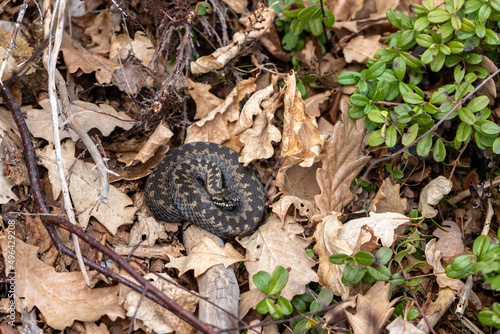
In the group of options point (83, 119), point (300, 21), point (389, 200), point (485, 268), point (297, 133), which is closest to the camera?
point (485, 268)

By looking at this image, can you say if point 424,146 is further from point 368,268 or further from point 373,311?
point 373,311

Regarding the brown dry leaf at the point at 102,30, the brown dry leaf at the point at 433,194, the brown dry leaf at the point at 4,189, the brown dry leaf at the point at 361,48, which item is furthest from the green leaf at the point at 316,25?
the brown dry leaf at the point at 4,189

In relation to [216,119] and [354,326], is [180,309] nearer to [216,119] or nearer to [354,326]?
[354,326]

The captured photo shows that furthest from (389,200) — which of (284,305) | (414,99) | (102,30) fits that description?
(102,30)

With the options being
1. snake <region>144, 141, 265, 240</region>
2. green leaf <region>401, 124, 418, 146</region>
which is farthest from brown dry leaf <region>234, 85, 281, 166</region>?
green leaf <region>401, 124, 418, 146</region>

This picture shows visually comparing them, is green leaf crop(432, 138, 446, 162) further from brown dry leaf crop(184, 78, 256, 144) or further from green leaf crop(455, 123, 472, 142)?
brown dry leaf crop(184, 78, 256, 144)

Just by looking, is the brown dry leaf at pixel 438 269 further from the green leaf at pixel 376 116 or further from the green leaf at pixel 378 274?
the green leaf at pixel 376 116

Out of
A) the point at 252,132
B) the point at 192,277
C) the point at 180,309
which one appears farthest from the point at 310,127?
the point at 180,309
